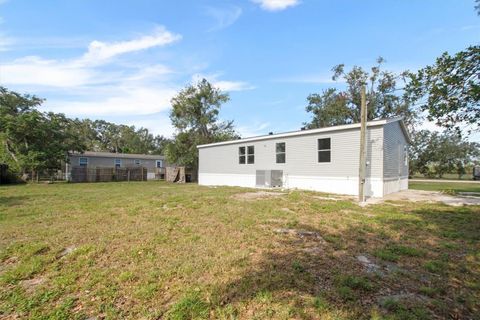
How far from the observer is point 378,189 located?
31.8 ft

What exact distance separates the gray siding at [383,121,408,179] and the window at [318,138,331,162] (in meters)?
2.29

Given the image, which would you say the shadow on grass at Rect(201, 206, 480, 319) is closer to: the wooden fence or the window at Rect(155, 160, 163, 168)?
the wooden fence

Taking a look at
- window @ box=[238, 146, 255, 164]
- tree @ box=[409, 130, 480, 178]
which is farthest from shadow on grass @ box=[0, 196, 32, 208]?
tree @ box=[409, 130, 480, 178]

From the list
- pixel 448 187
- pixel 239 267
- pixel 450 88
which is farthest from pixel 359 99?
pixel 239 267

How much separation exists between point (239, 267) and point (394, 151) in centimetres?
1078

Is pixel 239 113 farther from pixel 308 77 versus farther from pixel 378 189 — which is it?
pixel 378 189

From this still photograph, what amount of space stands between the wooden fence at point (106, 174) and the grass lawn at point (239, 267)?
671 inches

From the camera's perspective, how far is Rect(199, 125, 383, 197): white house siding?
9945 mm

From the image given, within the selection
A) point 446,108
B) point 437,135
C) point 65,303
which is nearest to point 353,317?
point 65,303

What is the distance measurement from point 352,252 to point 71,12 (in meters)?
9.80

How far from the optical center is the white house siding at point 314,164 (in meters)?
9.95

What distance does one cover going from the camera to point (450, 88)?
6.02 m

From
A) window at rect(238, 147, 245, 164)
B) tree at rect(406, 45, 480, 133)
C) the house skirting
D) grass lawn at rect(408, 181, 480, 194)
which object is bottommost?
grass lawn at rect(408, 181, 480, 194)

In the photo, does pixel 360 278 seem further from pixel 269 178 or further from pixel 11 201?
pixel 11 201
